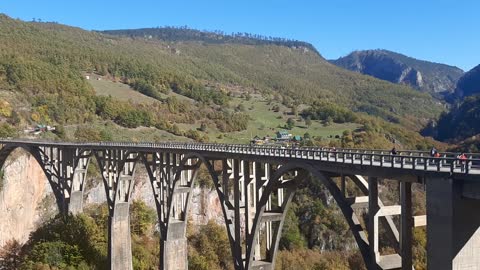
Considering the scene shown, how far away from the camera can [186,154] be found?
35250 millimetres

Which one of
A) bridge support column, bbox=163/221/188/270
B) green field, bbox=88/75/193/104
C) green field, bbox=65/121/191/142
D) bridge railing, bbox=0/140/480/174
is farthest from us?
green field, bbox=88/75/193/104

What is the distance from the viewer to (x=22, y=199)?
198 ft

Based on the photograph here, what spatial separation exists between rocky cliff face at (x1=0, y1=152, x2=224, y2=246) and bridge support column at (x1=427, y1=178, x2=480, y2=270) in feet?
163

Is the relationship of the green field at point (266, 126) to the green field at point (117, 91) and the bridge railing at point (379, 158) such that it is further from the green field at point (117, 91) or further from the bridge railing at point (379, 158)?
the bridge railing at point (379, 158)

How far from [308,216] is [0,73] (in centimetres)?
7477

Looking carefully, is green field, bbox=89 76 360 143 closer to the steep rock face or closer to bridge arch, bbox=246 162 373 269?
the steep rock face

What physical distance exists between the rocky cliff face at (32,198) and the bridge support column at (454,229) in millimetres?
49569

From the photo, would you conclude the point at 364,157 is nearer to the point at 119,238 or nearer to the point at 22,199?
the point at 119,238

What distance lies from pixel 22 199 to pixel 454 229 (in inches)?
2264

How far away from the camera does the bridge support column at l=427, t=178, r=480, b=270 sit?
52.0ft

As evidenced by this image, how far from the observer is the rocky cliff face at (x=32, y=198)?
5894 centimetres

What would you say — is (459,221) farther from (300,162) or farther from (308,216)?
(308,216)

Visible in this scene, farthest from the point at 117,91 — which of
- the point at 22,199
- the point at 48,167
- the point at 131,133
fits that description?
the point at 48,167

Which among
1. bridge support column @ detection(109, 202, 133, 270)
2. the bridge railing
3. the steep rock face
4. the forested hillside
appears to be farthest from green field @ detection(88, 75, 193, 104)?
the bridge railing
